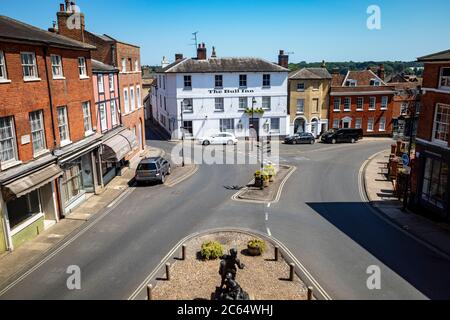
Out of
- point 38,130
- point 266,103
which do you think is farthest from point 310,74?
point 38,130

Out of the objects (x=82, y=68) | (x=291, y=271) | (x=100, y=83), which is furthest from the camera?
(x=100, y=83)

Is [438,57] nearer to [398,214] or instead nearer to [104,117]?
[398,214]

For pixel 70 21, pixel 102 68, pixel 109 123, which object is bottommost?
pixel 109 123

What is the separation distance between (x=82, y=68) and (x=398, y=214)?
2196 centimetres

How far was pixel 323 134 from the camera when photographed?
4728cm

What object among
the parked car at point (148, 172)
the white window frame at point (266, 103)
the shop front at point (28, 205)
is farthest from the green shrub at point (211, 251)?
the white window frame at point (266, 103)

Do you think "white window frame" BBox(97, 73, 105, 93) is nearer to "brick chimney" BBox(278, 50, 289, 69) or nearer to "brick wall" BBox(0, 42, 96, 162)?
"brick wall" BBox(0, 42, 96, 162)

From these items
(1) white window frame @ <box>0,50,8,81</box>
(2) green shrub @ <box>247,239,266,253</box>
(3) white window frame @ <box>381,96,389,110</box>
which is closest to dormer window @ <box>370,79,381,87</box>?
(3) white window frame @ <box>381,96,389,110</box>

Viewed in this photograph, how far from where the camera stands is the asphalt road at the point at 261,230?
1298cm

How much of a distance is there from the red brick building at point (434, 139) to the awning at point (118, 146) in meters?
20.2

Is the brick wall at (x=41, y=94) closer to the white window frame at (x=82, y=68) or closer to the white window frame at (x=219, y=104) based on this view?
the white window frame at (x=82, y=68)

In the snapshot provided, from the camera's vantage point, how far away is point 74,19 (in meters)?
28.2

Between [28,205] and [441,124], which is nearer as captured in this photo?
[28,205]

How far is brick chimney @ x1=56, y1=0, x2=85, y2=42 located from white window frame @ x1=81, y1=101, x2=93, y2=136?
27.9 ft
